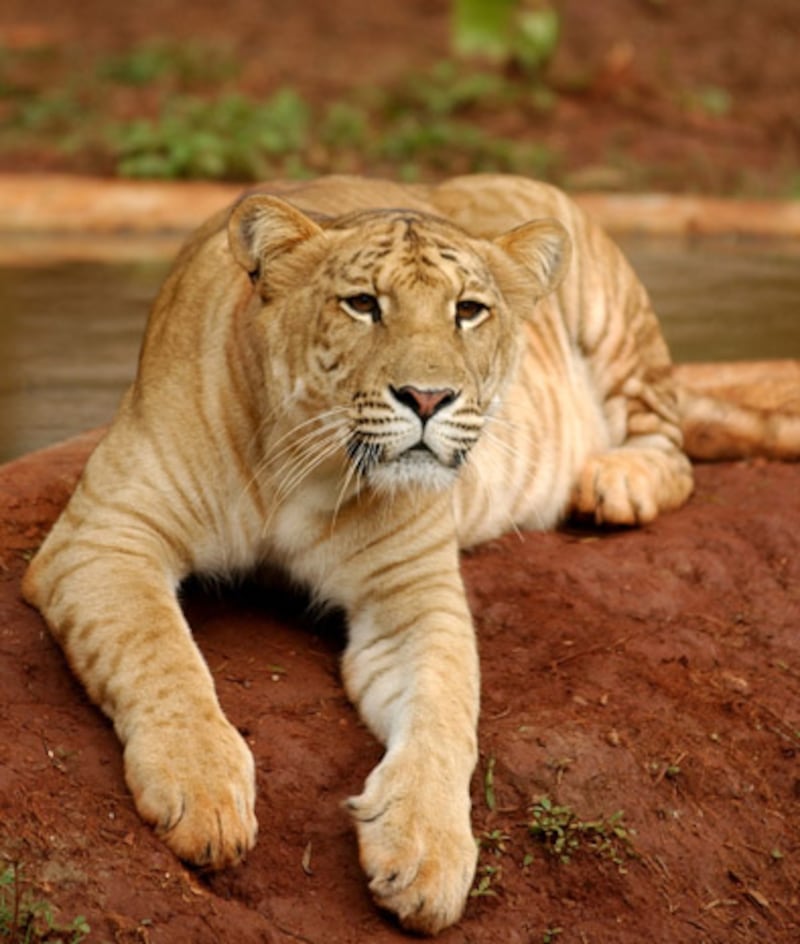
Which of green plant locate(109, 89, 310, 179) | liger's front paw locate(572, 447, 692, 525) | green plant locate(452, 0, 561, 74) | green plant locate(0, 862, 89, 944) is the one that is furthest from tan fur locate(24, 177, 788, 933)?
green plant locate(452, 0, 561, 74)

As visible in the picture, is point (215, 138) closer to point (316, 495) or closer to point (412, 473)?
point (316, 495)

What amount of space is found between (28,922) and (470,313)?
167 cm

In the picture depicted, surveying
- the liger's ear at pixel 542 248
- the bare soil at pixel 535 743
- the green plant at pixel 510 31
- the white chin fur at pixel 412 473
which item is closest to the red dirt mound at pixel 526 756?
the bare soil at pixel 535 743

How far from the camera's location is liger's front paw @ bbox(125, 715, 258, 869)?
10.2 ft

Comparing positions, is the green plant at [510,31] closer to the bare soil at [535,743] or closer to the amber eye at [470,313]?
the bare soil at [535,743]

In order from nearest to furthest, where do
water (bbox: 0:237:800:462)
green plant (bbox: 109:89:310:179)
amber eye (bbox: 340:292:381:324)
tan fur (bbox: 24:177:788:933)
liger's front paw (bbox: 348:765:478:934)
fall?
liger's front paw (bbox: 348:765:478:934), tan fur (bbox: 24:177:788:933), amber eye (bbox: 340:292:381:324), water (bbox: 0:237:800:462), green plant (bbox: 109:89:310:179)

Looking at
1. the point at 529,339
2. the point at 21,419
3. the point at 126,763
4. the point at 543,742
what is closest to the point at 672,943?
the point at 543,742

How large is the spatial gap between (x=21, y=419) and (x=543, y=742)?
3234mm

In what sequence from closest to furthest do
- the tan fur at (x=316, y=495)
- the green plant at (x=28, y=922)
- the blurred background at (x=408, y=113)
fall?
the green plant at (x=28, y=922), the tan fur at (x=316, y=495), the blurred background at (x=408, y=113)

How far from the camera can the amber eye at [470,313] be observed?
383cm

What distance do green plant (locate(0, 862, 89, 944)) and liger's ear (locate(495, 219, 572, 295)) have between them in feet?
6.45

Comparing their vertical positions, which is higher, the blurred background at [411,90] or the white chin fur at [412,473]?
the white chin fur at [412,473]

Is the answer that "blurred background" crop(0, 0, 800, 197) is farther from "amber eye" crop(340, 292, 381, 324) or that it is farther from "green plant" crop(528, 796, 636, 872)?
"green plant" crop(528, 796, 636, 872)

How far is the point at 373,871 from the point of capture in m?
3.14
